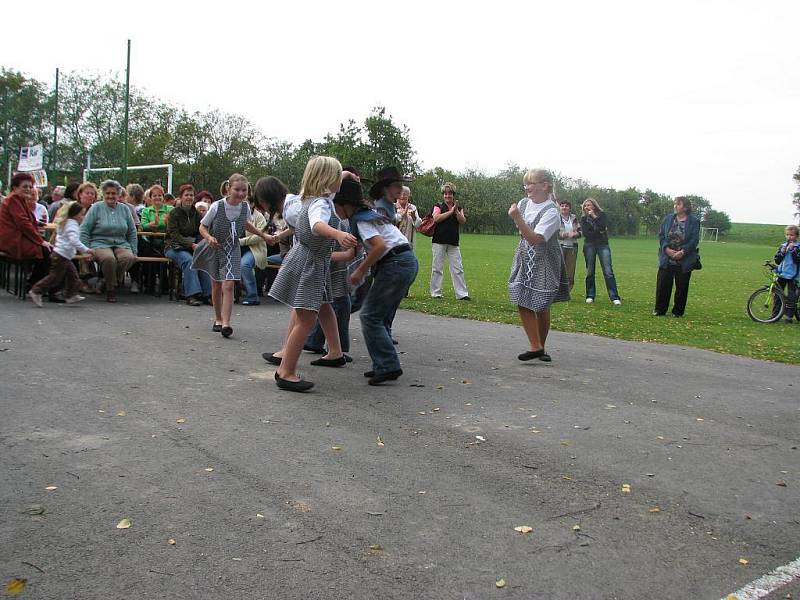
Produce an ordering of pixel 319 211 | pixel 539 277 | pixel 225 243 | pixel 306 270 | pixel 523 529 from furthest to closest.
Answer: pixel 225 243
pixel 539 277
pixel 306 270
pixel 319 211
pixel 523 529

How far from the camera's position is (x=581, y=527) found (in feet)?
13.1

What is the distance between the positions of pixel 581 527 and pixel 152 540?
2.05 meters

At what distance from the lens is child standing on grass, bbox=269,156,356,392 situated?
6.77 m

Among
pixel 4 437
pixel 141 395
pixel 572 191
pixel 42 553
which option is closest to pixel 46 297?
pixel 141 395

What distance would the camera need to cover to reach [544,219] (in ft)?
27.6

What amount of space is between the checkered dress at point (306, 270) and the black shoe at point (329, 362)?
115 centimetres

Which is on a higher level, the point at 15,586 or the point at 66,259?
the point at 66,259

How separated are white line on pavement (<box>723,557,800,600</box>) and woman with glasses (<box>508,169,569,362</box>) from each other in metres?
5.06

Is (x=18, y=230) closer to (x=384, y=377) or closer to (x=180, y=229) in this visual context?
(x=180, y=229)

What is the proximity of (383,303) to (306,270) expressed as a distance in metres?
0.77

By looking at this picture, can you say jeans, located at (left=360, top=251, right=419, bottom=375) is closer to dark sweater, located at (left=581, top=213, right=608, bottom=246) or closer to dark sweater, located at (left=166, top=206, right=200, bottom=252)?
dark sweater, located at (left=166, top=206, right=200, bottom=252)

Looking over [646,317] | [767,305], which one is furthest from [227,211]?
[767,305]

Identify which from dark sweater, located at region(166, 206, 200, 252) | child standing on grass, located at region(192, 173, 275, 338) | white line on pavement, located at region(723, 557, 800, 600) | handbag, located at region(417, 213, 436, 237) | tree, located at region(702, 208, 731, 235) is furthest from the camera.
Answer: tree, located at region(702, 208, 731, 235)

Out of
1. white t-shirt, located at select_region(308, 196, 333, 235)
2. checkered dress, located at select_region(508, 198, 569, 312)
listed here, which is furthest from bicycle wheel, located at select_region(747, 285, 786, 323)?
white t-shirt, located at select_region(308, 196, 333, 235)
